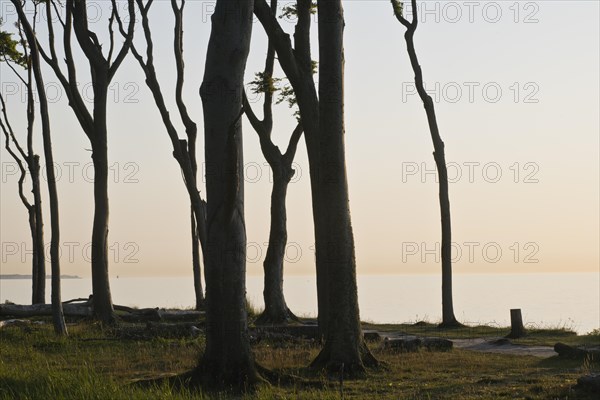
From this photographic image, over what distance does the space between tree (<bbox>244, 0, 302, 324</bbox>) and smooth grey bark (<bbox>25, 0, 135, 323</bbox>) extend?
13.6 ft

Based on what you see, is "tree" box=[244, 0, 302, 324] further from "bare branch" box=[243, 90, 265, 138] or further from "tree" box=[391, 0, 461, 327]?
"tree" box=[391, 0, 461, 327]

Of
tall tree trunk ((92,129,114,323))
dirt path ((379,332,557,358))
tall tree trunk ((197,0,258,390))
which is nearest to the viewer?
tall tree trunk ((197,0,258,390))

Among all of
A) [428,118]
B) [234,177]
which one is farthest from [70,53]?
[234,177]

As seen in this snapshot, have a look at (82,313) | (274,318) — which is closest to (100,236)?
(82,313)

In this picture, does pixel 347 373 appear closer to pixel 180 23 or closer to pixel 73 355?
pixel 73 355

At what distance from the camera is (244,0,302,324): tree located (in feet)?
95.4

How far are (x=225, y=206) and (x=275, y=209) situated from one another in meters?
15.1

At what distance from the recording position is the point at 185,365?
667 inches

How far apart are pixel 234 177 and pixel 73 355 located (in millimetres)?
6682

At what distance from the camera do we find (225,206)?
14688 millimetres

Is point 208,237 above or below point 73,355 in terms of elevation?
above

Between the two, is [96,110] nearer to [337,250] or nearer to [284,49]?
[284,49]

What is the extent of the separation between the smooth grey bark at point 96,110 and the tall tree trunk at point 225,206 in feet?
43.5

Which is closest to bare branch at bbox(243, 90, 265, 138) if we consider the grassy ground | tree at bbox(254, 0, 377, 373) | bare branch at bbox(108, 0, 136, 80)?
bare branch at bbox(108, 0, 136, 80)
